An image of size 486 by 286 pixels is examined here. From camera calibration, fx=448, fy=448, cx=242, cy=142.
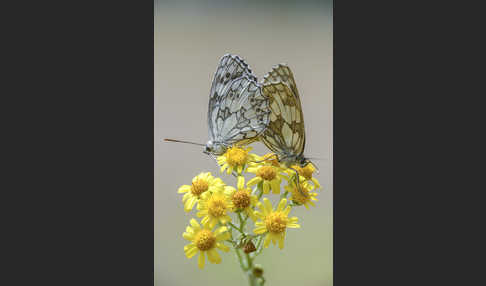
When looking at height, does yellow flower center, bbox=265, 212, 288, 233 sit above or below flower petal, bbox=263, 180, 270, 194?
below

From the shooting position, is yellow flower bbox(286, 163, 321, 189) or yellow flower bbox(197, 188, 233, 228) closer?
yellow flower bbox(197, 188, 233, 228)

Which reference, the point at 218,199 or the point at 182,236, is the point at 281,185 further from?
the point at 182,236

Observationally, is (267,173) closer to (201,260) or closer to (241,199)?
(241,199)

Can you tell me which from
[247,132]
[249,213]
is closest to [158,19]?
[247,132]

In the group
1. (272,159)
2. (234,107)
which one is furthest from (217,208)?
(234,107)

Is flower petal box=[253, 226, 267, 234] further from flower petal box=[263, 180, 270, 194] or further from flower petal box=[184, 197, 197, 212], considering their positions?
flower petal box=[184, 197, 197, 212]

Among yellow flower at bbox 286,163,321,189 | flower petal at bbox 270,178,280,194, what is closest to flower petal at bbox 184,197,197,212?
flower petal at bbox 270,178,280,194
